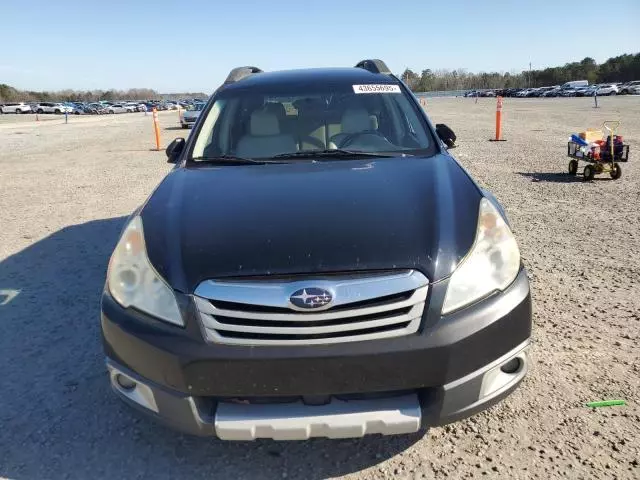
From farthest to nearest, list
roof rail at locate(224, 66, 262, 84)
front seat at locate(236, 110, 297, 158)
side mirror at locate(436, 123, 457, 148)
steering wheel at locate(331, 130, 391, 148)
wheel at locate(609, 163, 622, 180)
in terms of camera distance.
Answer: wheel at locate(609, 163, 622, 180), roof rail at locate(224, 66, 262, 84), side mirror at locate(436, 123, 457, 148), steering wheel at locate(331, 130, 391, 148), front seat at locate(236, 110, 297, 158)

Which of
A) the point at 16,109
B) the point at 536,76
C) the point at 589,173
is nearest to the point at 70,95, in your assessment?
the point at 16,109

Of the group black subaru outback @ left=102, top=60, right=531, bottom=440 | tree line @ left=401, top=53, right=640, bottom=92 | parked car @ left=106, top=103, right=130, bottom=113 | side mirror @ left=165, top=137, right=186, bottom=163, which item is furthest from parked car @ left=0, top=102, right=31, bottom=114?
black subaru outback @ left=102, top=60, right=531, bottom=440

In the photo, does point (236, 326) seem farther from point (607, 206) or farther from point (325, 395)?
point (607, 206)

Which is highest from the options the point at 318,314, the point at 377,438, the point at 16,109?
the point at 16,109

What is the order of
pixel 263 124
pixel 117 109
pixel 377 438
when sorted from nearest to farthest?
pixel 377 438, pixel 263 124, pixel 117 109

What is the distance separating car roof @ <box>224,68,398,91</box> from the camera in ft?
12.6

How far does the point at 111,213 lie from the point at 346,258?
6.02 m

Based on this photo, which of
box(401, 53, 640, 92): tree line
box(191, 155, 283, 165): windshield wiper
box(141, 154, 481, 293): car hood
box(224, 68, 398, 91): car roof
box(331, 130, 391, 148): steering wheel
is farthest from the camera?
box(401, 53, 640, 92): tree line

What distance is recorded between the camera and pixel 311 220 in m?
2.26

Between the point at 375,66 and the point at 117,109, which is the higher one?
the point at 117,109

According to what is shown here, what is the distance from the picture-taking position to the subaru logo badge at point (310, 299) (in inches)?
74.5

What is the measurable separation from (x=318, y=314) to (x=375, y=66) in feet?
9.76

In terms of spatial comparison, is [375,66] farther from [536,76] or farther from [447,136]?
[536,76]

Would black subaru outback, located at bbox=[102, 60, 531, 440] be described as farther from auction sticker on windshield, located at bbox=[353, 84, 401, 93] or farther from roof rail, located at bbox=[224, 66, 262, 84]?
roof rail, located at bbox=[224, 66, 262, 84]
